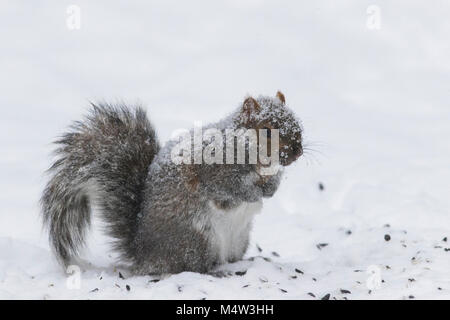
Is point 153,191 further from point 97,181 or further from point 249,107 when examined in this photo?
point 249,107

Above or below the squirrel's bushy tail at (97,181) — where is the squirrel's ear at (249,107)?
above

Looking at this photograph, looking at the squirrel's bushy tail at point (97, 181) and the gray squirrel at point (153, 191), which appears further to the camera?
the squirrel's bushy tail at point (97, 181)

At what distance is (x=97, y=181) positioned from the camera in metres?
2.98

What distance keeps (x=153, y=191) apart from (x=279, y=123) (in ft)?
2.01

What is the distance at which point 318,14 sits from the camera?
325 inches

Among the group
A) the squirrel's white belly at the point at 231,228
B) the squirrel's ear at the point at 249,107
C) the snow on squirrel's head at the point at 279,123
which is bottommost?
the squirrel's white belly at the point at 231,228

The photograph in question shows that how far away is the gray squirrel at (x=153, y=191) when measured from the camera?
287 cm

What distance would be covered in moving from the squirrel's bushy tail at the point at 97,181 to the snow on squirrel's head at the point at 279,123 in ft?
1.67

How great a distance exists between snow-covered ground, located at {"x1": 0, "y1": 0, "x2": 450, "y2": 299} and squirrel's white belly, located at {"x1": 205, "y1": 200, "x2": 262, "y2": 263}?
8 centimetres

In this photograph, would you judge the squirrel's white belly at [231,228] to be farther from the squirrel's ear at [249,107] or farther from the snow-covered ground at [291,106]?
the squirrel's ear at [249,107]

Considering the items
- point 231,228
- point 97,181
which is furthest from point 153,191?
point 231,228

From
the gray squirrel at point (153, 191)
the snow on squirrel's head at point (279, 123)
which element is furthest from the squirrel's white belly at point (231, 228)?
the snow on squirrel's head at point (279, 123)

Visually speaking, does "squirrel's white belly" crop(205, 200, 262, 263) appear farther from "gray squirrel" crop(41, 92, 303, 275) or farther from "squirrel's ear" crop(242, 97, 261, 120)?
"squirrel's ear" crop(242, 97, 261, 120)
